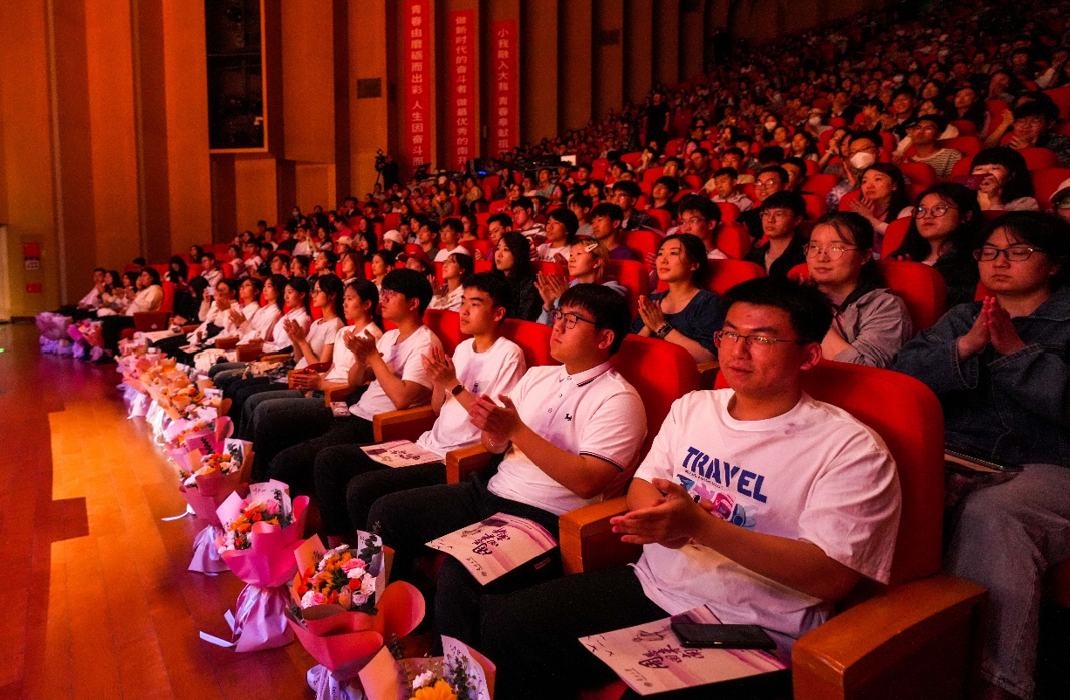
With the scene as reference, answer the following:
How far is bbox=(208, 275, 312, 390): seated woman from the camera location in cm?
365

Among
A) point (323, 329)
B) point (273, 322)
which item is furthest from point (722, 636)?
point (273, 322)

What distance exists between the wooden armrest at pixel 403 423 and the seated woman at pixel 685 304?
0.79 metres

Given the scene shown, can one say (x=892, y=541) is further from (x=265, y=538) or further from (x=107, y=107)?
(x=107, y=107)

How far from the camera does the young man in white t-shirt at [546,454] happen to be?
1.45 meters

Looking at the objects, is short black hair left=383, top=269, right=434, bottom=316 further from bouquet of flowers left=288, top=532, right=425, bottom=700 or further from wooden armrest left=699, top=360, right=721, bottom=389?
bouquet of flowers left=288, top=532, right=425, bottom=700

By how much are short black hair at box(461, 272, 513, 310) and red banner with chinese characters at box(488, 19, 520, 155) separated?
938cm

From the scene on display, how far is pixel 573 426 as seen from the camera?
5.32 feet

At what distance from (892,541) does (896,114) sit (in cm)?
453

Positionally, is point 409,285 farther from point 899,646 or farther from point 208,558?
point 899,646

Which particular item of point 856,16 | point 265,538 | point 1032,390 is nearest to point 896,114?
point 1032,390

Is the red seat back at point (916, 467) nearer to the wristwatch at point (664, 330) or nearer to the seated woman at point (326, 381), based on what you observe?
the wristwatch at point (664, 330)

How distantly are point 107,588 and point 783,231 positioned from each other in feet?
8.41

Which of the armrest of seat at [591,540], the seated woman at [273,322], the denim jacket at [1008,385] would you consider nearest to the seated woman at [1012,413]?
the denim jacket at [1008,385]

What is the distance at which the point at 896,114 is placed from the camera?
4.72 metres
